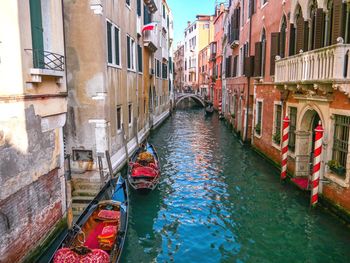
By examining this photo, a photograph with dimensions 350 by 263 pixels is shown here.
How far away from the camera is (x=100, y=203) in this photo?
6.87m

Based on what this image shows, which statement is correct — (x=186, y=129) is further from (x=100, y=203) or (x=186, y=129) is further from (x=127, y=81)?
(x=100, y=203)

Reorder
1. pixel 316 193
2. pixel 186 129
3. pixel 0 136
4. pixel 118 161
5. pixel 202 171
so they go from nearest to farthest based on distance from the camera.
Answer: pixel 0 136
pixel 316 193
pixel 118 161
pixel 202 171
pixel 186 129

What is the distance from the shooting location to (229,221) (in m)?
7.65

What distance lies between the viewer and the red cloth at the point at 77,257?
4.70 m

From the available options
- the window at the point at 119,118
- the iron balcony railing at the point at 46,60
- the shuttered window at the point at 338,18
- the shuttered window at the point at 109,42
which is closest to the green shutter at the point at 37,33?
the iron balcony railing at the point at 46,60

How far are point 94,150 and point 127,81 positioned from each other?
4021 mm

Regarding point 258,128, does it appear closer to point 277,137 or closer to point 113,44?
point 277,137

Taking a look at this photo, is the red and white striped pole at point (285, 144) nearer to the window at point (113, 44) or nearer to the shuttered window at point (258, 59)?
the shuttered window at point (258, 59)

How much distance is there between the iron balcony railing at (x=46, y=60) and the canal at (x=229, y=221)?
381 cm

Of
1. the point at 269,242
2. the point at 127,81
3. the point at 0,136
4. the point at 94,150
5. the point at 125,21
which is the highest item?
the point at 125,21

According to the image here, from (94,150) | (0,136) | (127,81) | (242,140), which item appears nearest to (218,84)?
A: (242,140)

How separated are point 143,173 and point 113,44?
13.9 ft

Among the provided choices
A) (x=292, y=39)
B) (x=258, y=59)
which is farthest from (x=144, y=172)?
(x=258, y=59)

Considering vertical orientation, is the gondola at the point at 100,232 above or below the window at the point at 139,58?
below
